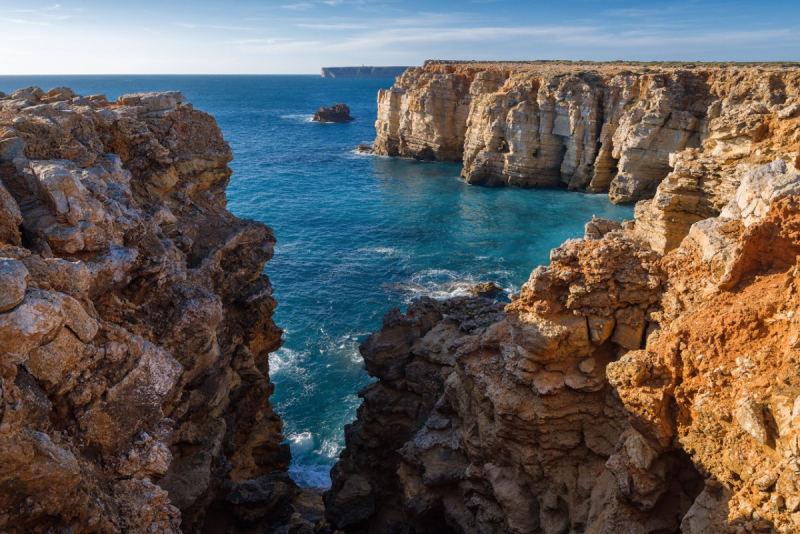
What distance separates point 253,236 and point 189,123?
228 inches

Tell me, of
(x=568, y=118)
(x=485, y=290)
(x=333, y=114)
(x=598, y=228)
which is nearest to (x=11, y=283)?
(x=598, y=228)

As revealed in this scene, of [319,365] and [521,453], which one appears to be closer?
[521,453]

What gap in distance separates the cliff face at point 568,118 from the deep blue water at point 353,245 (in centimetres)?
401

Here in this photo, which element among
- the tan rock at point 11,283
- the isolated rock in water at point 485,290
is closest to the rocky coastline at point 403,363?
the tan rock at point 11,283

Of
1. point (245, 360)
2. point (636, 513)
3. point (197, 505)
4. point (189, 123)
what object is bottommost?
point (197, 505)

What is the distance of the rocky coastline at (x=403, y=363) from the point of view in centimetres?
838

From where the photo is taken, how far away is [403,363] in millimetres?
22578

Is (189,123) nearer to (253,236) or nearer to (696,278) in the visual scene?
(253,236)

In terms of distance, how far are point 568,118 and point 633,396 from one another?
66.6 m

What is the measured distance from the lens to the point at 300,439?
29875 millimetres

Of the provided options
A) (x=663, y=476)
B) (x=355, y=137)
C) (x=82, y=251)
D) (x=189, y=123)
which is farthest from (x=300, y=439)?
(x=355, y=137)

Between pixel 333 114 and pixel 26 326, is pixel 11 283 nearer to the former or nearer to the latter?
pixel 26 326

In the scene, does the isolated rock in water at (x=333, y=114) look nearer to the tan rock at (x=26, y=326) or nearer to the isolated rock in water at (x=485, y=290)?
the isolated rock in water at (x=485, y=290)

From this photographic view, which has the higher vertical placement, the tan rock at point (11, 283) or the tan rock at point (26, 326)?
the tan rock at point (11, 283)
